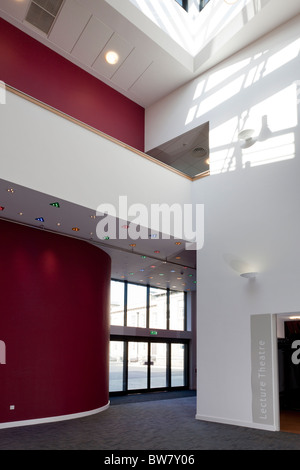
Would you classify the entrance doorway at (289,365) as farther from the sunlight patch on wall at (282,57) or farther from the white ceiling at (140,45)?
the sunlight patch on wall at (282,57)

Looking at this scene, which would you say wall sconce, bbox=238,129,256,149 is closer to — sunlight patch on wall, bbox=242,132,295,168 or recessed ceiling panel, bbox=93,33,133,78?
sunlight patch on wall, bbox=242,132,295,168

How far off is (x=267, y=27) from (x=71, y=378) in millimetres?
9113

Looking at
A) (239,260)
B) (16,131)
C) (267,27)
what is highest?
(267,27)

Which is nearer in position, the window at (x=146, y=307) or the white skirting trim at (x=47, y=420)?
the white skirting trim at (x=47, y=420)

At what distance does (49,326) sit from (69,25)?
7.09 meters

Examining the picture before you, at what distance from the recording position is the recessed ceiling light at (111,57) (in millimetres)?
10445

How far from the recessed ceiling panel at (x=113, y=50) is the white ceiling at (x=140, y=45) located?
0.08 ft

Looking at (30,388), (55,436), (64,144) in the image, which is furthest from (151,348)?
(64,144)

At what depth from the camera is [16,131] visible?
6.99 meters

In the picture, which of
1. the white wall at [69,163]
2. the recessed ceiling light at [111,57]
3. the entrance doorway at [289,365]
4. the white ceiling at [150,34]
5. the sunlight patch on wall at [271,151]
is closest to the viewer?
the white wall at [69,163]

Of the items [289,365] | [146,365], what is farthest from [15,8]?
[146,365]
